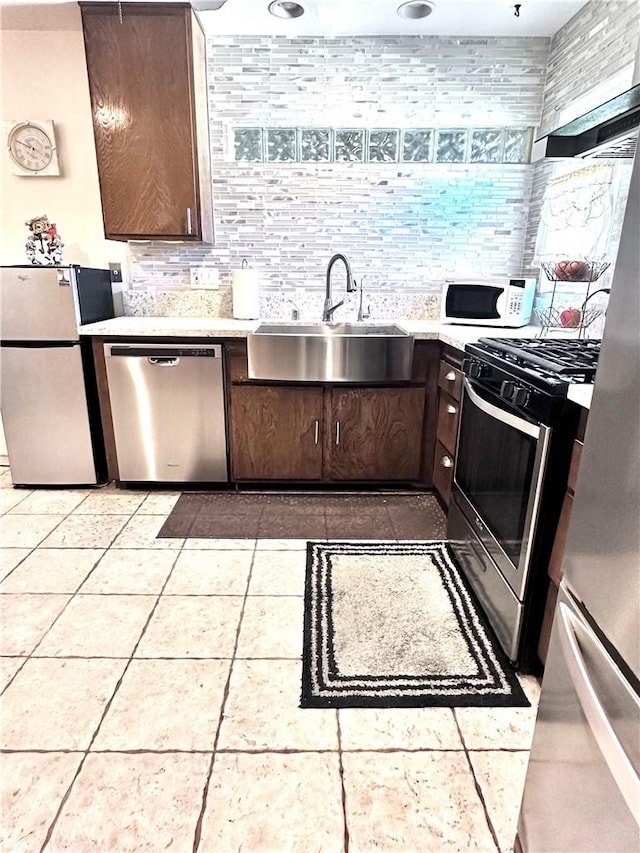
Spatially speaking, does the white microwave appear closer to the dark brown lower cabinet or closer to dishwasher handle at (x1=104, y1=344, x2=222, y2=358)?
the dark brown lower cabinet

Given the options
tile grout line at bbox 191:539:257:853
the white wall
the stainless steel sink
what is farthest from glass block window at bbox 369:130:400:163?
tile grout line at bbox 191:539:257:853

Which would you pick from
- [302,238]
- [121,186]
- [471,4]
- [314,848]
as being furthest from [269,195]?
[314,848]

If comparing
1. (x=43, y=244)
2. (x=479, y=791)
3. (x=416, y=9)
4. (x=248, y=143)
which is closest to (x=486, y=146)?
(x=416, y=9)

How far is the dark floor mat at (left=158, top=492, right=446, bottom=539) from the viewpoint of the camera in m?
2.37

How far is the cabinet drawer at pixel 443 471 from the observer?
2.41 metres

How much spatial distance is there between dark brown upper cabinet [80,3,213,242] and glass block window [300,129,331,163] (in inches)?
21.8

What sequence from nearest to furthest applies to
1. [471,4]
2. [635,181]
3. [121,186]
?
[635,181]
[471,4]
[121,186]

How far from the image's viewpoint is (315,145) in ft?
9.24

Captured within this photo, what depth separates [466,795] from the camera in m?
1.18

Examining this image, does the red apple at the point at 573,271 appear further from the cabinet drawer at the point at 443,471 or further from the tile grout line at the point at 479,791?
the tile grout line at the point at 479,791

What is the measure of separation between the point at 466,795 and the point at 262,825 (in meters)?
0.49

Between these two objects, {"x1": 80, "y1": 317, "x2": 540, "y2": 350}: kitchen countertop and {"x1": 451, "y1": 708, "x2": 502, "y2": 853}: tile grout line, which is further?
{"x1": 80, "y1": 317, "x2": 540, "y2": 350}: kitchen countertop

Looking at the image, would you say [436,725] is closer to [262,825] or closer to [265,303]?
[262,825]

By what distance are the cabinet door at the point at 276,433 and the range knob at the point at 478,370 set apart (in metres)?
0.89
